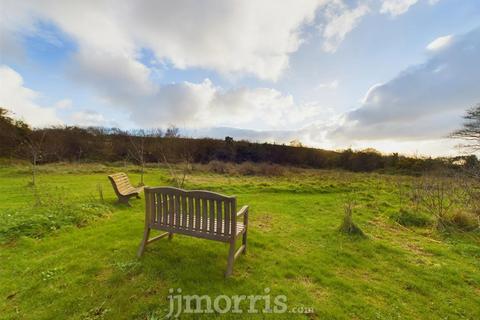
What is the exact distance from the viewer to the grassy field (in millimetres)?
2678

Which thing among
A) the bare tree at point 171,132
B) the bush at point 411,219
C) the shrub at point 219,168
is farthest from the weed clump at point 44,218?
the bare tree at point 171,132

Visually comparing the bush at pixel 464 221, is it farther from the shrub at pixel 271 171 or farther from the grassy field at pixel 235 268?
the shrub at pixel 271 171

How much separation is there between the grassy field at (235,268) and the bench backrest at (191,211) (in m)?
0.55

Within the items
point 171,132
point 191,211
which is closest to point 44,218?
point 191,211

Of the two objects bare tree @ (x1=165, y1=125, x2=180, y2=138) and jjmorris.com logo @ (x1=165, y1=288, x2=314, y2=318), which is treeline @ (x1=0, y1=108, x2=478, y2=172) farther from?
jjmorris.com logo @ (x1=165, y1=288, x2=314, y2=318)

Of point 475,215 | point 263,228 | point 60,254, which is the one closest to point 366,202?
point 475,215

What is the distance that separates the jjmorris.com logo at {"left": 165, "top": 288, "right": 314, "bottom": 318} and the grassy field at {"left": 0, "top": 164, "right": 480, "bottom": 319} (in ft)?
0.24

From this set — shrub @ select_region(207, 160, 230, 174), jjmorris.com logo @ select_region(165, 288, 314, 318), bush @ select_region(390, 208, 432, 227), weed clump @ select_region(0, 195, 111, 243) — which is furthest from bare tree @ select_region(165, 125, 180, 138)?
jjmorris.com logo @ select_region(165, 288, 314, 318)

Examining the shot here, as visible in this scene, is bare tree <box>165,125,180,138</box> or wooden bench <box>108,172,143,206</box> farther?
bare tree <box>165,125,180,138</box>

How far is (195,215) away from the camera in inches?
134

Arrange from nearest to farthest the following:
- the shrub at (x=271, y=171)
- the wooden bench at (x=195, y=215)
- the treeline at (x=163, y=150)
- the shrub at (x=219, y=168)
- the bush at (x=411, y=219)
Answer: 1. the wooden bench at (x=195, y=215)
2. the bush at (x=411, y=219)
3. the shrub at (x=271, y=171)
4. the shrub at (x=219, y=168)
5. the treeline at (x=163, y=150)

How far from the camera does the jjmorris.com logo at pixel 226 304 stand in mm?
2553

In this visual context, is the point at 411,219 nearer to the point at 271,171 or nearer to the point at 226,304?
the point at 226,304

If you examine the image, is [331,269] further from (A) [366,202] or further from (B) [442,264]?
(A) [366,202]
